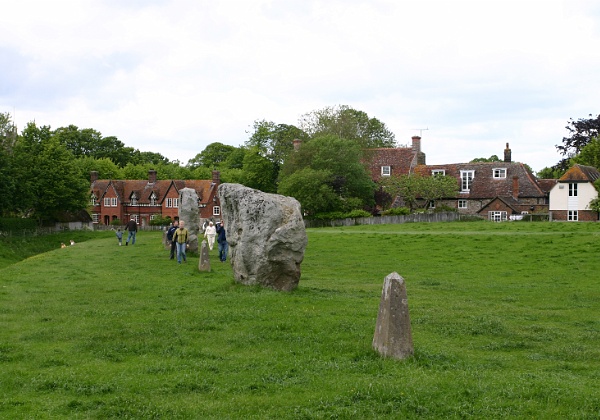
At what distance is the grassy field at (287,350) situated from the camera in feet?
30.3

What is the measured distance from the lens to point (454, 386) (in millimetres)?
9922

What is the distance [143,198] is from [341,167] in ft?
151

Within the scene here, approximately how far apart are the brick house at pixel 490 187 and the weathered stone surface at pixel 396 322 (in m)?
71.1

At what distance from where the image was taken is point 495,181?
85.2 meters

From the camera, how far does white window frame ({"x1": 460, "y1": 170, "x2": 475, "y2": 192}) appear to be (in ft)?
287

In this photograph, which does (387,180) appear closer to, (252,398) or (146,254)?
(146,254)

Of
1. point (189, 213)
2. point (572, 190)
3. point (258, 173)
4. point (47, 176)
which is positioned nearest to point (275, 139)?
point (258, 173)

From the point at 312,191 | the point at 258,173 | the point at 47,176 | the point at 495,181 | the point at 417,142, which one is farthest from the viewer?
the point at 258,173

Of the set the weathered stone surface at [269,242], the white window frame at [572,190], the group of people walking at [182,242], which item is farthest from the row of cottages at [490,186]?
the weathered stone surface at [269,242]

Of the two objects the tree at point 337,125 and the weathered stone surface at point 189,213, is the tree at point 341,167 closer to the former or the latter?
the tree at point 337,125

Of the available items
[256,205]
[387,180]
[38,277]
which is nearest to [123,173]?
[387,180]

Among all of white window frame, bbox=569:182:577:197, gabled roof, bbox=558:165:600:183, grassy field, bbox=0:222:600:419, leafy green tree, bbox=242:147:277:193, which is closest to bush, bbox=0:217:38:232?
leafy green tree, bbox=242:147:277:193

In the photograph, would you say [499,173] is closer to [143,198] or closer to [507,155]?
[507,155]

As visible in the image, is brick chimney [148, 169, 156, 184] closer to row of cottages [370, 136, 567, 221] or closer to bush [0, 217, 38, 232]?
bush [0, 217, 38, 232]
